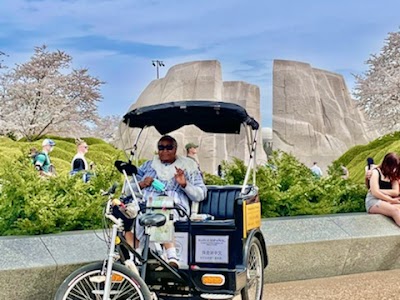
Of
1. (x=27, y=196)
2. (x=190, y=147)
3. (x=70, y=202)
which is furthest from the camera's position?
(x=190, y=147)

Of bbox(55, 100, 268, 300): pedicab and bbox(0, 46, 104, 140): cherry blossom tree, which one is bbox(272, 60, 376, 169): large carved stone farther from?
bbox(55, 100, 268, 300): pedicab

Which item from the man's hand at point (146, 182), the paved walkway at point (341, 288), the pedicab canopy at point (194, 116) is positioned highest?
the pedicab canopy at point (194, 116)

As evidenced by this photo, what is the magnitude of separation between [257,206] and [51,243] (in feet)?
6.41

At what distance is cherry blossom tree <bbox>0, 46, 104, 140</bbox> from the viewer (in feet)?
Answer: 106

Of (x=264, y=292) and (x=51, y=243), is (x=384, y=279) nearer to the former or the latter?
(x=264, y=292)

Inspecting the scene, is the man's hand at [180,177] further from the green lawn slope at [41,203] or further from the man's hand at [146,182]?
the green lawn slope at [41,203]

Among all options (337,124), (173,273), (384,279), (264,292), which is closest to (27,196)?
(173,273)

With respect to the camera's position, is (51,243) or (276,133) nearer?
(51,243)

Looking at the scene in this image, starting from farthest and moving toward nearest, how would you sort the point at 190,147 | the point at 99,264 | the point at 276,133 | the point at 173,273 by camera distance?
the point at 276,133
the point at 190,147
the point at 173,273
the point at 99,264

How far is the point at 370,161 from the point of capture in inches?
436

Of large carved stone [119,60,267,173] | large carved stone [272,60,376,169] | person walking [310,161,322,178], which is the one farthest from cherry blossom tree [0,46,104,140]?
person walking [310,161,322,178]

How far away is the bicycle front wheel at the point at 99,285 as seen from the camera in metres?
4.15

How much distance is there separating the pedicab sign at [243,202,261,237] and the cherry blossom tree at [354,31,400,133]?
84.1ft

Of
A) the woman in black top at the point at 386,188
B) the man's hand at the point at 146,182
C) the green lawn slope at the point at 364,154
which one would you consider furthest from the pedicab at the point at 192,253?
the green lawn slope at the point at 364,154
